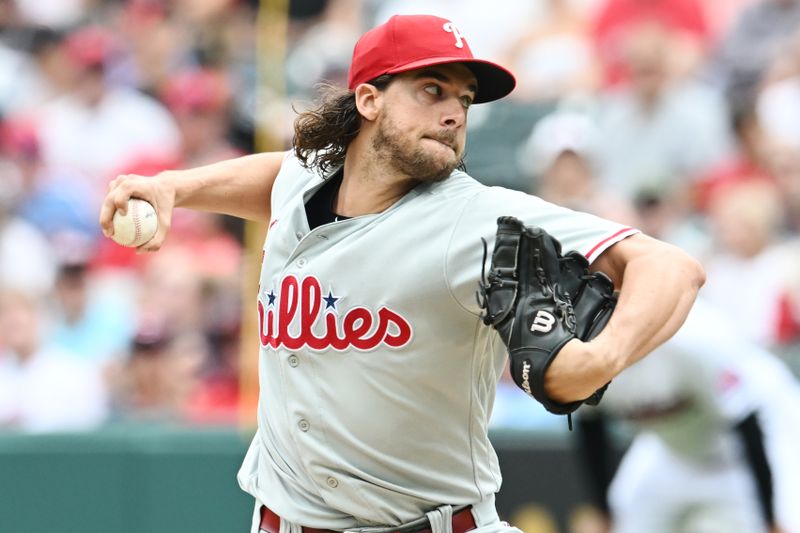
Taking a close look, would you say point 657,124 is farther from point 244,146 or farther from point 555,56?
point 244,146

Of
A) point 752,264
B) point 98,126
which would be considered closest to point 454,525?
point 752,264

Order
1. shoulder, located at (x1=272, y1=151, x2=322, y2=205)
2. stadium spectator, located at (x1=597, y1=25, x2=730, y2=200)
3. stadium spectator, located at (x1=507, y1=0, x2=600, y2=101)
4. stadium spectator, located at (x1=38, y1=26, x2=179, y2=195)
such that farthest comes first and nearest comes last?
stadium spectator, located at (x1=38, y1=26, x2=179, y2=195) < stadium spectator, located at (x1=507, y1=0, x2=600, y2=101) < stadium spectator, located at (x1=597, y1=25, x2=730, y2=200) < shoulder, located at (x1=272, y1=151, x2=322, y2=205)

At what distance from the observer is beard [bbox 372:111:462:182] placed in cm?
344

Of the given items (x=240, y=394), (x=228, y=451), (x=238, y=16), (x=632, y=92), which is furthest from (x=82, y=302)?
(x=632, y=92)

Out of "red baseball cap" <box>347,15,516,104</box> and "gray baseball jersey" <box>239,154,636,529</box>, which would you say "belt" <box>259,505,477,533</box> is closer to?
"gray baseball jersey" <box>239,154,636,529</box>

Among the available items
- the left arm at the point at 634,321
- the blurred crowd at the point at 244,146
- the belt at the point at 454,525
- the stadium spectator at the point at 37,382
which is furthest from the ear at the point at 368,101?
the stadium spectator at the point at 37,382

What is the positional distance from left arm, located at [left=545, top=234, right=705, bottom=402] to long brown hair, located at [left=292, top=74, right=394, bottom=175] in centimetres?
96

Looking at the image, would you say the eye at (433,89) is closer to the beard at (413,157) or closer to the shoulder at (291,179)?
the beard at (413,157)

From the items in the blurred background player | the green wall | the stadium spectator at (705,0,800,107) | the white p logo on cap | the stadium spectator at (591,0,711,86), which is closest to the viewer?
the white p logo on cap

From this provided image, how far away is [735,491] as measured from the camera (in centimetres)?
591

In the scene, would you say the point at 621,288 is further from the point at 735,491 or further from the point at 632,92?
the point at 632,92

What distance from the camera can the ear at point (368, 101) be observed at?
356 centimetres

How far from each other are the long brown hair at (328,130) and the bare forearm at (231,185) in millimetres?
157

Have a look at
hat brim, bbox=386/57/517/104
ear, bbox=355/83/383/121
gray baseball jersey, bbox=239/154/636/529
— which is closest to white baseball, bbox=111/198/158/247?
gray baseball jersey, bbox=239/154/636/529
